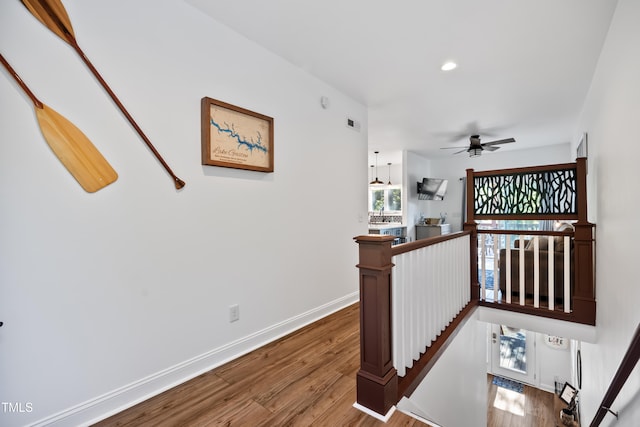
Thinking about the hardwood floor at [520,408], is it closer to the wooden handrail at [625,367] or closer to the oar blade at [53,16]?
the wooden handrail at [625,367]

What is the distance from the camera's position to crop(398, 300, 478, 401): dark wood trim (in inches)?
72.8

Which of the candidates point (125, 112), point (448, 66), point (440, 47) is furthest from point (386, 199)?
point (125, 112)

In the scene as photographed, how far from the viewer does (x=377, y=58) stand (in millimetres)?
2764

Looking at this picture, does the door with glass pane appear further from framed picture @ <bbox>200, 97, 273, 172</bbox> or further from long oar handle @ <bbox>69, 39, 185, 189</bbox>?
long oar handle @ <bbox>69, 39, 185, 189</bbox>

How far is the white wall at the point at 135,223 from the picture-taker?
4.54 ft

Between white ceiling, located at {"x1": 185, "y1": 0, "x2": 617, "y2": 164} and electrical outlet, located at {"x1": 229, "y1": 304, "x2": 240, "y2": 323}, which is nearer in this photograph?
white ceiling, located at {"x1": 185, "y1": 0, "x2": 617, "y2": 164}

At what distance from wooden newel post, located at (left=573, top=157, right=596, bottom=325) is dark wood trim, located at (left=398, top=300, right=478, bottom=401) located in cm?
108

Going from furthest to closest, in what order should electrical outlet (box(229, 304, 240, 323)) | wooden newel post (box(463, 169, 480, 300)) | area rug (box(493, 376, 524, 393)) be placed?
area rug (box(493, 376, 524, 393))
wooden newel post (box(463, 169, 480, 300))
electrical outlet (box(229, 304, 240, 323))

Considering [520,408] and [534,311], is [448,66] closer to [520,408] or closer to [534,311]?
[534,311]

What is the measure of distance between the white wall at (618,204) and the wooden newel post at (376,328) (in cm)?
118

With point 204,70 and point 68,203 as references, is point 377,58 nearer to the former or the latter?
point 204,70

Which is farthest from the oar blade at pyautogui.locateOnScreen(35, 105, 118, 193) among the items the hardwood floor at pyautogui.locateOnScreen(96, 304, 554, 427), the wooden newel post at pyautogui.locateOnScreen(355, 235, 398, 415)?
the wooden newel post at pyautogui.locateOnScreen(355, 235, 398, 415)

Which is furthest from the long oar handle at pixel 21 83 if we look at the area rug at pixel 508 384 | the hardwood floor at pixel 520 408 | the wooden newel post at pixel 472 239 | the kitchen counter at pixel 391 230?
the area rug at pixel 508 384

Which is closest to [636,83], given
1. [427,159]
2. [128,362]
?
[128,362]
